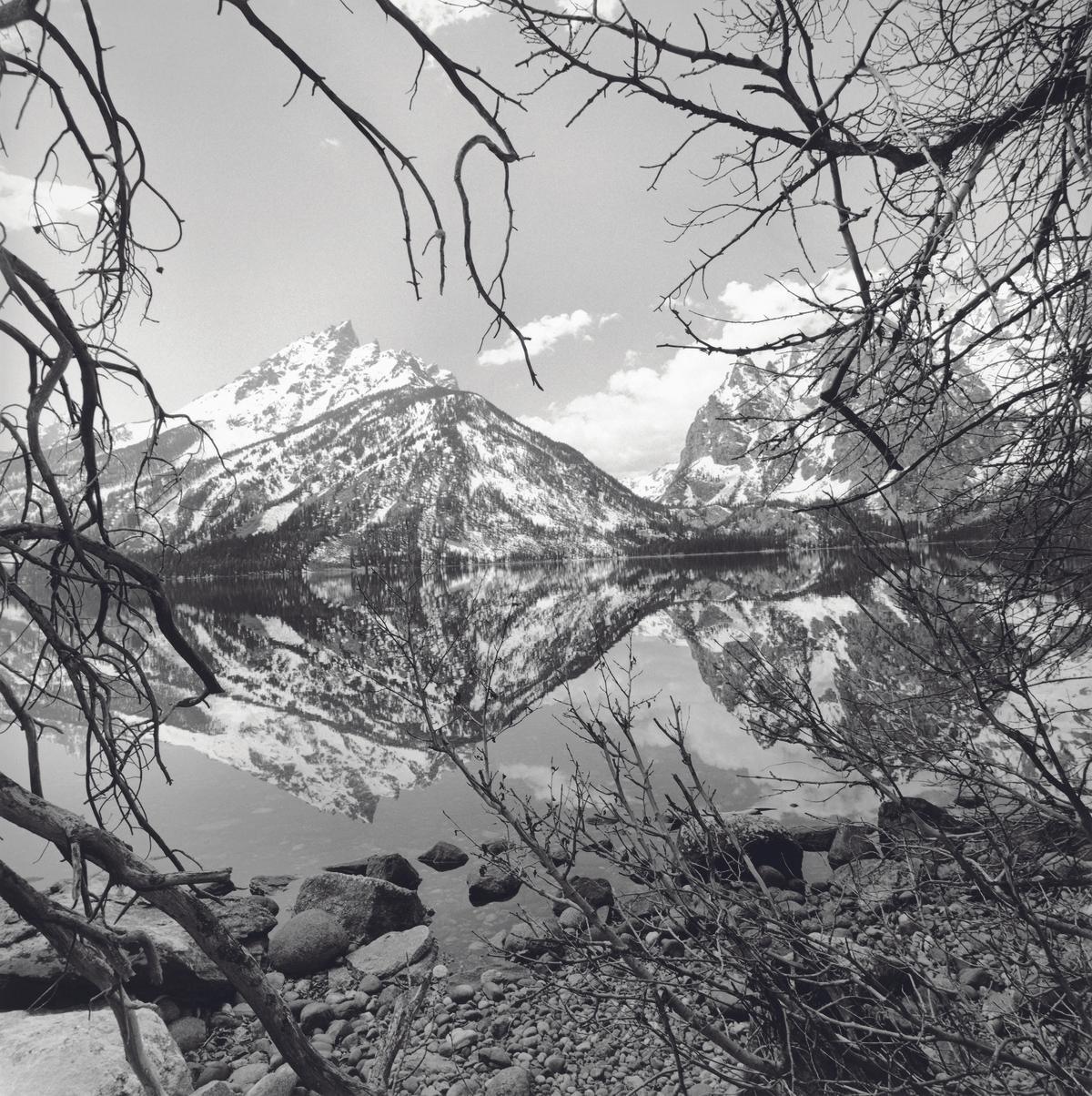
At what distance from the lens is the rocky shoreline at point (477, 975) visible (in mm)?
3875

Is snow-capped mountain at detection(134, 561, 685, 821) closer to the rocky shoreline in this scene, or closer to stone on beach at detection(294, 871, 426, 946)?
stone on beach at detection(294, 871, 426, 946)

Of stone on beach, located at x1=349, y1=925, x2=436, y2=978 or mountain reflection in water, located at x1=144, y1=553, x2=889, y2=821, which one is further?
mountain reflection in water, located at x1=144, y1=553, x2=889, y2=821

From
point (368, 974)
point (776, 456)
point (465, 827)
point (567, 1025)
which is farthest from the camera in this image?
point (465, 827)

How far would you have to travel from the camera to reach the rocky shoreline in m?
3.88

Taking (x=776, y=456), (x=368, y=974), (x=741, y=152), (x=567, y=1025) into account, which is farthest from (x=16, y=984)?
(x=741, y=152)

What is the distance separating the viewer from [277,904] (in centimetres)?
951

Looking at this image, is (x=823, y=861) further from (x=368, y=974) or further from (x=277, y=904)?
(x=277, y=904)

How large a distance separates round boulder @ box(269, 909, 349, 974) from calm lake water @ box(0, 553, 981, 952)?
1297 millimetres

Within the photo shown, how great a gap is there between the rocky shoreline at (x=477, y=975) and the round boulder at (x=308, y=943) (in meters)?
0.02

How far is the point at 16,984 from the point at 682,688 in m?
16.8

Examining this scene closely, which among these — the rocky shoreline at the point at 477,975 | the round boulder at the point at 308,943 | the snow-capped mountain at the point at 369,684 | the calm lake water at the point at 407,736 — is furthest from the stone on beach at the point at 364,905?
the snow-capped mountain at the point at 369,684

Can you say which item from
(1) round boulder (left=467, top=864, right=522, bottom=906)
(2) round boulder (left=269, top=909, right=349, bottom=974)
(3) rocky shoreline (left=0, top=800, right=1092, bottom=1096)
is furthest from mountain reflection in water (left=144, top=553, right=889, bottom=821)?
(2) round boulder (left=269, top=909, right=349, bottom=974)

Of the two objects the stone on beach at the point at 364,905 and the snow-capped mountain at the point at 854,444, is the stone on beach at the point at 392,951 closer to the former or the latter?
the stone on beach at the point at 364,905

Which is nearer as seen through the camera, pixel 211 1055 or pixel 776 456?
pixel 776 456
